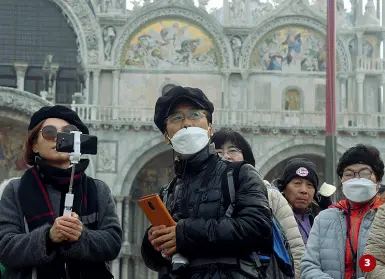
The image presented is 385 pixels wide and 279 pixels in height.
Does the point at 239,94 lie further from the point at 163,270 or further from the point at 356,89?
the point at 163,270

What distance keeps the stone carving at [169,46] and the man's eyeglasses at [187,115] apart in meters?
26.4

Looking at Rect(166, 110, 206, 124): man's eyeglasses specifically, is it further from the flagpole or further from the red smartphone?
the flagpole

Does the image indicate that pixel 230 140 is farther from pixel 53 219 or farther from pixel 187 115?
pixel 53 219

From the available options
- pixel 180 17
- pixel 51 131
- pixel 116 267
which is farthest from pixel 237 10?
pixel 51 131

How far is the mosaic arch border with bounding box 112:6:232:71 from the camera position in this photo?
3219 cm

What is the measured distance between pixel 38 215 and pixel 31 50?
1083 inches

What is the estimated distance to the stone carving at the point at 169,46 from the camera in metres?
32.3

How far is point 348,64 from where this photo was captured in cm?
3272

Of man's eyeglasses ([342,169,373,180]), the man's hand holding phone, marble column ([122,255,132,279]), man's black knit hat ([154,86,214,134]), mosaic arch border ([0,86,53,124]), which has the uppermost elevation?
mosaic arch border ([0,86,53,124])

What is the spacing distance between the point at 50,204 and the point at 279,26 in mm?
27260

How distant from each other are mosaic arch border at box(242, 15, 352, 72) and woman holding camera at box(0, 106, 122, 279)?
26502 millimetres

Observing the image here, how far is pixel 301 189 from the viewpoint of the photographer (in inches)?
337

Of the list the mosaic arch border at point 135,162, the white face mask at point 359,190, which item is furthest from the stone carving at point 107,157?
the white face mask at point 359,190

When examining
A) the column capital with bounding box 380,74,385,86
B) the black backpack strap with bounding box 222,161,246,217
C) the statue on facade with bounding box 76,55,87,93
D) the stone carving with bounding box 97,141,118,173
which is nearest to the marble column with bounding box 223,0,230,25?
the statue on facade with bounding box 76,55,87,93
